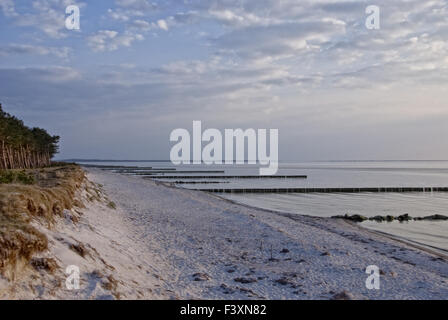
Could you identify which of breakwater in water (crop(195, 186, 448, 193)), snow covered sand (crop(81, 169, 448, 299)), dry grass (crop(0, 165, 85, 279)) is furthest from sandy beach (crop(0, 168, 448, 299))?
breakwater in water (crop(195, 186, 448, 193))

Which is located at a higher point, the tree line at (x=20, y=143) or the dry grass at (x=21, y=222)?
the tree line at (x=20, y=143)

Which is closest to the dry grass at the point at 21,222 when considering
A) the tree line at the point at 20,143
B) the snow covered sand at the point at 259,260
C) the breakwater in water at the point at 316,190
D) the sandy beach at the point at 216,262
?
the sandy beach at the point at 216,262

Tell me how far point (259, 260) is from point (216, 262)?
6.25 ft

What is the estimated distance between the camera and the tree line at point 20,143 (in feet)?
179

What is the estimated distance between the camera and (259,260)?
14633 millimetres

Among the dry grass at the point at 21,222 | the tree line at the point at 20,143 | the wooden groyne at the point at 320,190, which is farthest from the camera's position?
the wooden groyne at the point at 320,190

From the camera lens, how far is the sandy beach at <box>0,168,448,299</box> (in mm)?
9113

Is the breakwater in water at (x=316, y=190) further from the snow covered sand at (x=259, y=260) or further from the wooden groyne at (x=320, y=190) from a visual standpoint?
the snow covered sand at (x=259, y=260)

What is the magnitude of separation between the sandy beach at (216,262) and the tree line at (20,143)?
135 ft

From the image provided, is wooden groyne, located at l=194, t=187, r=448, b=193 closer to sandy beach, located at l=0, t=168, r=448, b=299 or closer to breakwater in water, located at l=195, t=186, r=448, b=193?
breakwater in water, located at l=195, t=186, r=448, b=193

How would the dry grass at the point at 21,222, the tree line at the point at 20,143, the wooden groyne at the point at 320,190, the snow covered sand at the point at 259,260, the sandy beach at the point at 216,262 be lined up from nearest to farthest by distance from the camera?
1. the dry grass at the point at 21,222
2. the sandy beach at the point at 216,262
3. the snow covered sand at the point at 259,260
4. the tree line at the point at 20,143
5. the wooden groyne at the point at 320,190

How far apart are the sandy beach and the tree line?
4127 centimetres

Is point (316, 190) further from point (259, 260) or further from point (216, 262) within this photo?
point (216, 262)

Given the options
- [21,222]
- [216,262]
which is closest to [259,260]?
[216,262]
